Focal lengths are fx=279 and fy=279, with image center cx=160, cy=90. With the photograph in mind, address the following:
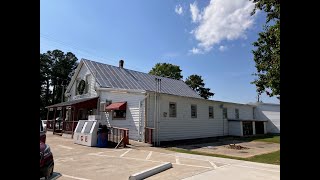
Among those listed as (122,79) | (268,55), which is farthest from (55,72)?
(268,55)

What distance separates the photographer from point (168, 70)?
2095 inches

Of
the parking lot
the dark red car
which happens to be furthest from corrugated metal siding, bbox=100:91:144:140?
the dark red car

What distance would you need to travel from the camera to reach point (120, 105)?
62.7 feet

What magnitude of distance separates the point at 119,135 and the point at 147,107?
256 cm

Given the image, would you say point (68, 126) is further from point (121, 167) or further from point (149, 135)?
point (121, 167)

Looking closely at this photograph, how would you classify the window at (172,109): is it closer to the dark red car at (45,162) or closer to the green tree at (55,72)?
the dark red car at (45,162)

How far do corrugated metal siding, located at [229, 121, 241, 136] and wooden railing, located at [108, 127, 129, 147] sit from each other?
1345 centimetres

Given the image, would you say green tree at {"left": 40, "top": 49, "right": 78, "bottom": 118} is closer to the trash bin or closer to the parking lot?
the trash bin
